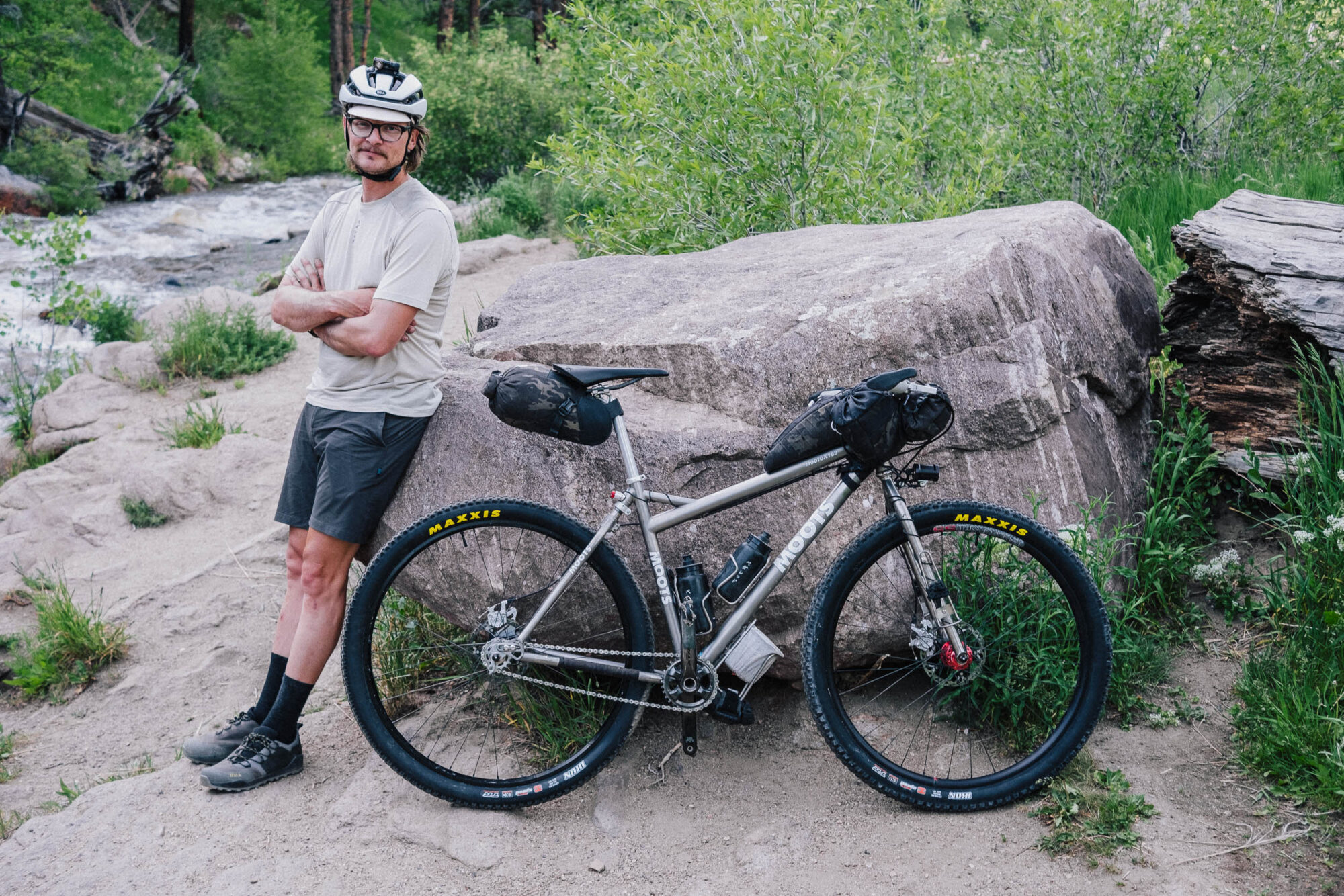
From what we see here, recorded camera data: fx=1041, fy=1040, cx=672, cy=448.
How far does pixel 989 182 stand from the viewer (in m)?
6.38

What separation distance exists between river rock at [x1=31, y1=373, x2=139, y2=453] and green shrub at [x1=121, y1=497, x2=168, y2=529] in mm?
1673

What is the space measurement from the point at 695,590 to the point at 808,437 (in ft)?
1.95

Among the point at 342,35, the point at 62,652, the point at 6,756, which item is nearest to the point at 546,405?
the point at 6,756

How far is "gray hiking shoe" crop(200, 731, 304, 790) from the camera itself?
3639mm

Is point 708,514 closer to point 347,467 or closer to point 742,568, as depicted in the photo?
point 742,568

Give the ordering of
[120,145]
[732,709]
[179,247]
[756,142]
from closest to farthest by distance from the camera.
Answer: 1. [732,709]
2. [756,142]
3. [179,247]
4. [120,145]

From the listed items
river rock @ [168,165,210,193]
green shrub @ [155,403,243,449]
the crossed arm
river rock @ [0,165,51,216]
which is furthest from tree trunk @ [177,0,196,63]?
the crossed arm

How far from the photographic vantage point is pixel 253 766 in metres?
3.66

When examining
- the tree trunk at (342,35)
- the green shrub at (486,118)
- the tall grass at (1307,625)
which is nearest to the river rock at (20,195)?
the green shrub at (486,118)

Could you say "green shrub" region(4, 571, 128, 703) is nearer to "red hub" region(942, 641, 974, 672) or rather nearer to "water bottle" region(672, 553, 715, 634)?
"water bottle" region(672, 553, 715, 634)

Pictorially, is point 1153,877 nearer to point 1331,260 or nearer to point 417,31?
point 1331,260

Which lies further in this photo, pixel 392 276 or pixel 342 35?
pixel 342 35

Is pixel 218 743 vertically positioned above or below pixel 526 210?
above

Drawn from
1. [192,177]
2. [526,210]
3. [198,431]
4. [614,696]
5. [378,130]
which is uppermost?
[378,130]
